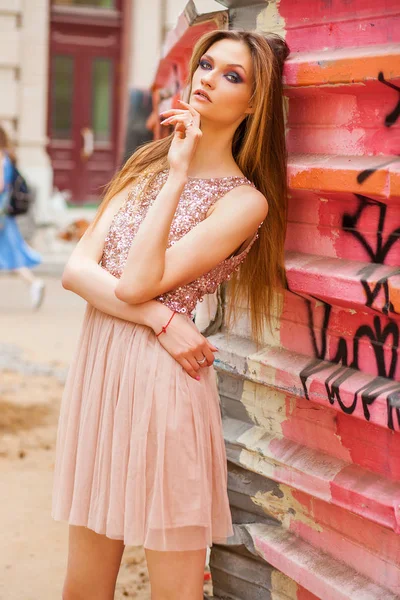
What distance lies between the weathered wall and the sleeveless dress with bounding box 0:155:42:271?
297 inches

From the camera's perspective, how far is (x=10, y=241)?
10.4 m

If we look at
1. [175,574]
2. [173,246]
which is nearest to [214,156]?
[173,246]

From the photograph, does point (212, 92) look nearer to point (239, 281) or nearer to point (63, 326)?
point (239, 281)

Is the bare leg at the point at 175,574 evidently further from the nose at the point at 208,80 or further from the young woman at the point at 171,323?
the nose at the point at 208,80

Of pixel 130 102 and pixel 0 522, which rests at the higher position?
pixel 130 102

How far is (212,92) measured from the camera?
8.59 feet

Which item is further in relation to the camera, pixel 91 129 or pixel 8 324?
pixel 91 129

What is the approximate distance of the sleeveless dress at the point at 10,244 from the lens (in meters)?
10.2

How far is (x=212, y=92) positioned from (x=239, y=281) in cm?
58

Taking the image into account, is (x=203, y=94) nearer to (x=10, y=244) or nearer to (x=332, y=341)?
(x=332, y=341)

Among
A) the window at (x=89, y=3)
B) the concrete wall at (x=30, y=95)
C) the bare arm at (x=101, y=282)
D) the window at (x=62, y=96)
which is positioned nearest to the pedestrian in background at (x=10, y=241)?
the concrete wall at (x=30, y=95)

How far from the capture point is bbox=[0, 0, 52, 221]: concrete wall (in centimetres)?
1570

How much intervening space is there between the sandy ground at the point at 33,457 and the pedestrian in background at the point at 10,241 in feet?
0.95

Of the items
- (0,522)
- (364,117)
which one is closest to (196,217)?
(364,117)
